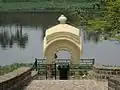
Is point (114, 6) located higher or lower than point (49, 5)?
lower

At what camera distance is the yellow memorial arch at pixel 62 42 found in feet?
53.5

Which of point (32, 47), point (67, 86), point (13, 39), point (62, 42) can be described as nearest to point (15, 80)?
point (67, 86)

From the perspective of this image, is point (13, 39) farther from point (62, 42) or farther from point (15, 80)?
point (15, 80)

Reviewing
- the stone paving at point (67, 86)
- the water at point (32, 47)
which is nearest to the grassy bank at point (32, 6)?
the water at point (32, 47)

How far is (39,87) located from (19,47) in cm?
2926

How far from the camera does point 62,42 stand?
54.4 ft

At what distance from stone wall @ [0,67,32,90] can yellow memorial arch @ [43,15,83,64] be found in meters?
5.49

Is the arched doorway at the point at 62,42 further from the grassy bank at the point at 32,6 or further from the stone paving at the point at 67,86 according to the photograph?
the grassy bank at the point at 32,6

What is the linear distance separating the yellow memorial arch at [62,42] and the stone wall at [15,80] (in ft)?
18.0

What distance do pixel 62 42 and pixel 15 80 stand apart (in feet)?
26.3

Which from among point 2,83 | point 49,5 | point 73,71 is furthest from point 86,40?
point 49,5

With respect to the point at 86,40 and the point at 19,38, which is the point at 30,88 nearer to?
the point at 86,40

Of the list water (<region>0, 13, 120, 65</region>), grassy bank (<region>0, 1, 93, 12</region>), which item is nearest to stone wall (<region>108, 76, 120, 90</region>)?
water (<region>0, 13, 120, 65</region>)

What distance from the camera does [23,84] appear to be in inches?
392
